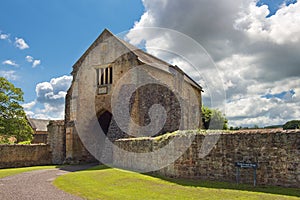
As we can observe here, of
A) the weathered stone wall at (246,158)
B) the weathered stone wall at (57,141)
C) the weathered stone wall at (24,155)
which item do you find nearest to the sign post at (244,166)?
the weathered stone wall at (246,158)

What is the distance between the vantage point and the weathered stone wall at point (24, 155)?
67.1ft

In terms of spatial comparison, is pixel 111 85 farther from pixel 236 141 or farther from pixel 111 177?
pixel 236 141

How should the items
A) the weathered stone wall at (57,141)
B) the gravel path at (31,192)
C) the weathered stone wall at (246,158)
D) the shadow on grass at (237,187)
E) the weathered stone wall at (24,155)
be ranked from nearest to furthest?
the shadow on grass at (237,187), the gravel path at (31,192), the weathered stone wall at (246,158), the weathered stone wall at (24,155), the weathered stone wall at (57,141)

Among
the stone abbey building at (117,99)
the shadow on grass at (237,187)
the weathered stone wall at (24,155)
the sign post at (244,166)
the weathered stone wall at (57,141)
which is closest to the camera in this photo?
the shadow on grass at (237,187)

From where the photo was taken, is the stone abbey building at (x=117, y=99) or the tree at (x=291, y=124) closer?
the tree at (x=291, y=124)

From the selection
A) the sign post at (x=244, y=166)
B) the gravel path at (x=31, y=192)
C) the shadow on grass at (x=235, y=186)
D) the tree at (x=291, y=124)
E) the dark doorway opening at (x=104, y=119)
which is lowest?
the gravel path at (x=31, y=192)

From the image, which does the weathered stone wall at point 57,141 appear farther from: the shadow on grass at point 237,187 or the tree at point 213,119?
the tree at point 213,119

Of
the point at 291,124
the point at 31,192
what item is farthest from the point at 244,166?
the point at 291,124

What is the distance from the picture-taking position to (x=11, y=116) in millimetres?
26703

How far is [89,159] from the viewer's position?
2495 centimetres

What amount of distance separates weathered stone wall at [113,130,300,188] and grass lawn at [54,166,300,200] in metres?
0.47

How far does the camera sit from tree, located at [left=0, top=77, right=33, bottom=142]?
2608 centimetres

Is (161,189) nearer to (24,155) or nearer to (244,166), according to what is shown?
(244,166)

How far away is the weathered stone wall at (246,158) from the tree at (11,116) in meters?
18.4
